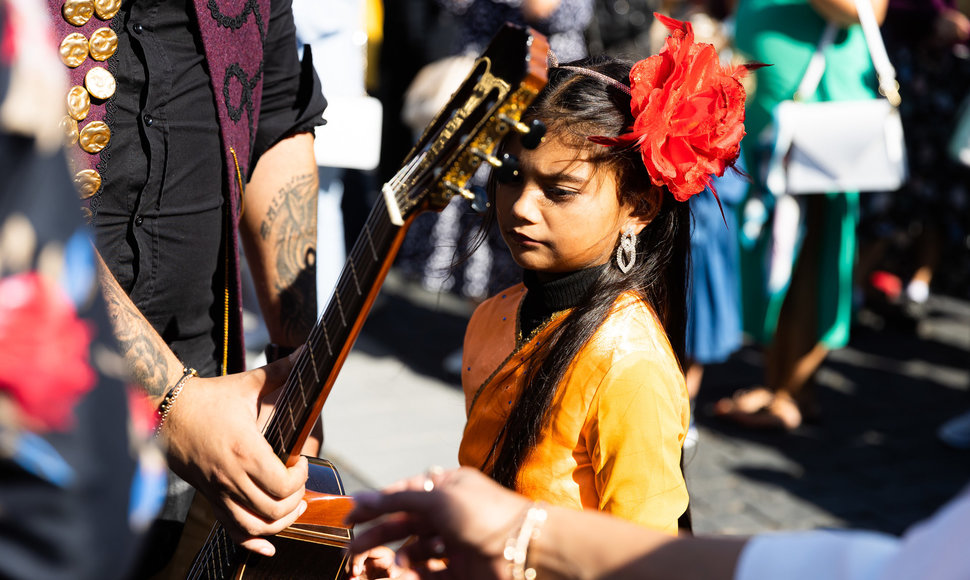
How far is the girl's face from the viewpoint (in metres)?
1.65

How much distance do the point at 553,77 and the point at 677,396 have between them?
2.29 feet

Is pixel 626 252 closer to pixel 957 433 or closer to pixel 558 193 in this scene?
pixel 558 193

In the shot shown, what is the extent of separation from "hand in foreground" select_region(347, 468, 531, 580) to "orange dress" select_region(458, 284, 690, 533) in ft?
1.54

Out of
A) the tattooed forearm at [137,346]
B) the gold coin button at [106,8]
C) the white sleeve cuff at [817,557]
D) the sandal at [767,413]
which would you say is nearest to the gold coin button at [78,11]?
the gold coin button at [106,8]

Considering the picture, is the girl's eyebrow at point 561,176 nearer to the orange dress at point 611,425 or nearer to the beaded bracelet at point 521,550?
the orange dress at point 611,425

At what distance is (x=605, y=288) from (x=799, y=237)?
280 cm

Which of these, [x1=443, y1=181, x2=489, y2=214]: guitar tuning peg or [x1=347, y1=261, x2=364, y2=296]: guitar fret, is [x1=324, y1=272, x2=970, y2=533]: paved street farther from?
[x1=443, y1=181, x2=489, y2=214]: guitar tuning peg

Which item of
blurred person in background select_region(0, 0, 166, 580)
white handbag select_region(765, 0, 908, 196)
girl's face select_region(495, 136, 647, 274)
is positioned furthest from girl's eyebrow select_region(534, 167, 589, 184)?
white handbag select_region(765, 0, 908, 196)

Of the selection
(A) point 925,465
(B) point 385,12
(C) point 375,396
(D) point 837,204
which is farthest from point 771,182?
(B) point 385,12

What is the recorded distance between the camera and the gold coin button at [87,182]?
4.75 ft

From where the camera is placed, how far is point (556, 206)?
165 cm

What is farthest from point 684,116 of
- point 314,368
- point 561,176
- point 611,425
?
point 314,368

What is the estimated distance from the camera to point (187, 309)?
→ 5.57 ft

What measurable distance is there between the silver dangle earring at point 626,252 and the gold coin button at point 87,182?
974 mm
